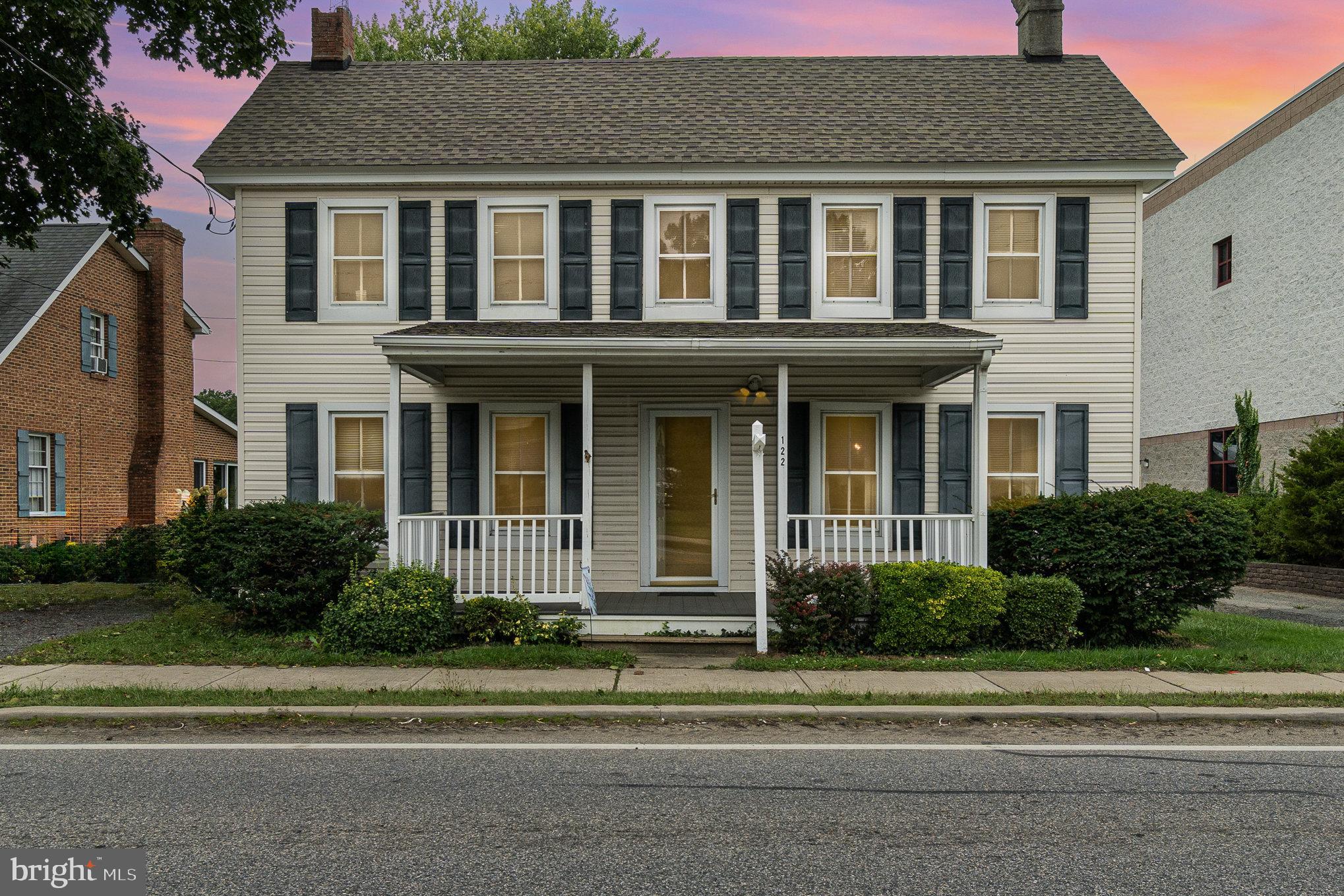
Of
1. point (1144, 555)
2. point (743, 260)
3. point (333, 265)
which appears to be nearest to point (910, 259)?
point (743, 260)

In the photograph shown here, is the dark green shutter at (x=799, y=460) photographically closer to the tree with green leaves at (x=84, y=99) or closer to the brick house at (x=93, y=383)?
the tree with green leaves at (x=84, y=99)

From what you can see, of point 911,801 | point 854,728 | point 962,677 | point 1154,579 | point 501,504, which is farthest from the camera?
point 501,504

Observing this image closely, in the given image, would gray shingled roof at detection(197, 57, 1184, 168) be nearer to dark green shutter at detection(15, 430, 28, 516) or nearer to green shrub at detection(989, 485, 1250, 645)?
green shrub at detection(989, 485, 1250, 645)

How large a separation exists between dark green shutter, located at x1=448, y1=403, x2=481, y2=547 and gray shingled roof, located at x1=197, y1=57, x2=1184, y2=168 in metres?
3.32

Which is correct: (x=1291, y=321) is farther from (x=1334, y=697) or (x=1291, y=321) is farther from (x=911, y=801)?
(x=911, y=801)

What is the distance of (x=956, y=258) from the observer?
1180 centimetres

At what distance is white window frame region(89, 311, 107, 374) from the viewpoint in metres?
20.0

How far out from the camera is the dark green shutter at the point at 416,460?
1161 centimetres

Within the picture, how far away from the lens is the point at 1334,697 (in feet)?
23.9

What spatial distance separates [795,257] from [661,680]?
632cm

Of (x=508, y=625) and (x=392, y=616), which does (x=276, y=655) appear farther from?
(x=508, y=625)

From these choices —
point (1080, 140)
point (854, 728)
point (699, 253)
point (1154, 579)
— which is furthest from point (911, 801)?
point (1080, 140)

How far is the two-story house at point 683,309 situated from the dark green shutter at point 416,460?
0.03 metres

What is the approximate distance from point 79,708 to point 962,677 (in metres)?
7.41
